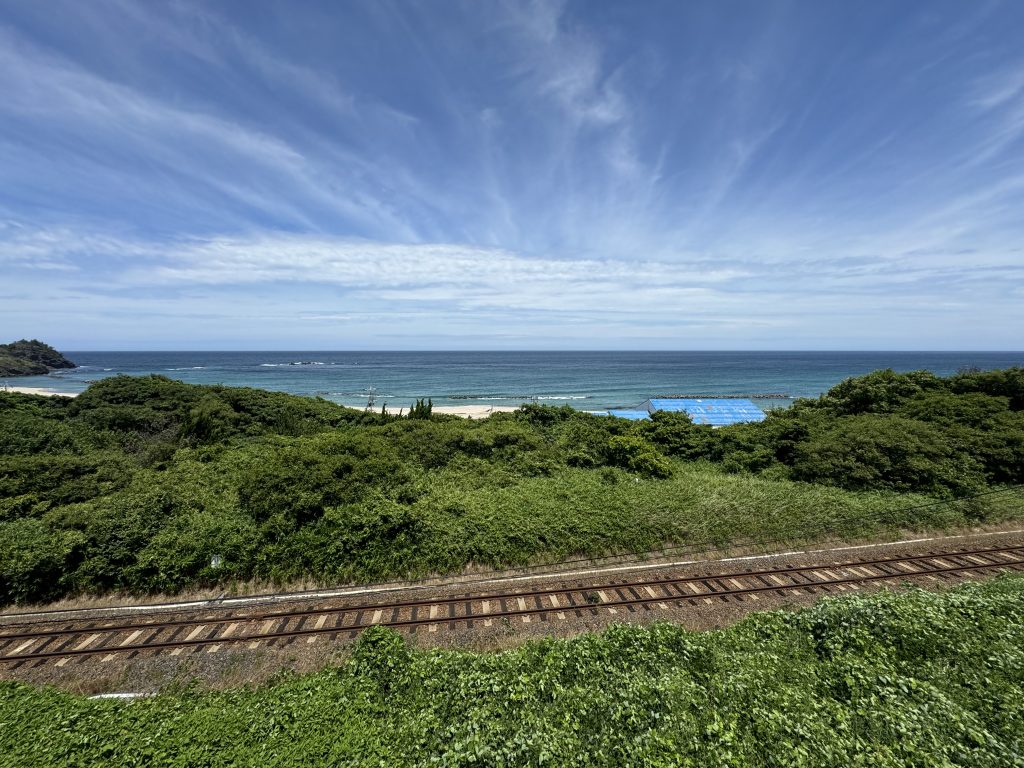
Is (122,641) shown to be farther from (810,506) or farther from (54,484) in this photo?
(810,506)

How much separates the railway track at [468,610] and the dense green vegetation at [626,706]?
233 centimetres

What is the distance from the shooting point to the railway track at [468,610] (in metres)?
10.0

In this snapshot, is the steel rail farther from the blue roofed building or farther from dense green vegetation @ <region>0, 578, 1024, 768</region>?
the blue roofed building

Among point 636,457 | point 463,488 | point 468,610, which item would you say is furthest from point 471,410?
point 468,610

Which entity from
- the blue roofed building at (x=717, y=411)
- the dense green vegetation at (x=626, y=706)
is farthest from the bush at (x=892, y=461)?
the blue roofed building at (x=717, y=411)

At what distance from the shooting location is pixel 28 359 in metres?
108

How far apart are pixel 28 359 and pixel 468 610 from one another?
160m

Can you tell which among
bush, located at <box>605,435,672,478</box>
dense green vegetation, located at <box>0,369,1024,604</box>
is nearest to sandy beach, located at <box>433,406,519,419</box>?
dense green vegetation, located at <box>0,369,1024,604</box>

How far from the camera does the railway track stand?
32.8 feet

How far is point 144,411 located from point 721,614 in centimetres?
3685

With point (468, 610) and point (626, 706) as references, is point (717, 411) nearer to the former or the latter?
point (468, 610)

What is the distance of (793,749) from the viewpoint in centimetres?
569

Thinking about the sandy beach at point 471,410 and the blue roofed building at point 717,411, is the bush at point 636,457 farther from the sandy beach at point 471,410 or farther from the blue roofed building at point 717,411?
the sandy beach at point 471,410

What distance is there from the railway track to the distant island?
131 metres
